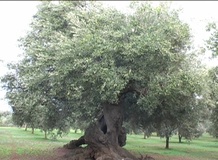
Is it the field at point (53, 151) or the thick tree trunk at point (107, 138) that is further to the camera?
the field at point (53, 151)

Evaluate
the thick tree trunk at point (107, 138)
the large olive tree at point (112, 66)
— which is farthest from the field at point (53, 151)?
the large olive tree at point (112, 66)

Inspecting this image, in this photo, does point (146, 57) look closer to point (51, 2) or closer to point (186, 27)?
point (186, 27)

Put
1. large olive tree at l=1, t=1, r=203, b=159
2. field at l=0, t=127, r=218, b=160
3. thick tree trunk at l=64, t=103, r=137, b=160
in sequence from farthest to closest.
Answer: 1. field at l=0, t=127, r=218, b=160
2. thick tree trunk at l=64, t=103, r=137, b=160
3. large olive tree at l=1, t=1, r=203, b=159

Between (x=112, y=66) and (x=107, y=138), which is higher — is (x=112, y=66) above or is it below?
above

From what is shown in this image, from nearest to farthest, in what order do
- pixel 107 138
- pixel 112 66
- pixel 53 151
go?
pixel 112 66
pixel 107 138
pixel 53 151

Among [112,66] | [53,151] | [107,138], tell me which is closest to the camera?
[112,66]

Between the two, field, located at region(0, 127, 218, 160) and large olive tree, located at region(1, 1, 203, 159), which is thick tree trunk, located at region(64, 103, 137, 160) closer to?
large olive tree, located at region(1, 1, 203, 159)

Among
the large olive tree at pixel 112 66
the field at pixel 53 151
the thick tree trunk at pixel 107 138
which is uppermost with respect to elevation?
the large olive tree at pixel 112 66

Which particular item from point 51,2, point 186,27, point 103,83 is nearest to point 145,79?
point 103,83

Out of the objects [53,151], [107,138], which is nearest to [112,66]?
[107,138]

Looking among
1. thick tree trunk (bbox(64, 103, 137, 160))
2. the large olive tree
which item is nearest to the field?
thick tree trunk (bbox(64, 103, 137, 160))

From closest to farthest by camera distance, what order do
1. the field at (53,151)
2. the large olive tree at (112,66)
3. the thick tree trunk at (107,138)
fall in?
the large olive tree at (112,66)
the thick tree trunk at (107,138)
the field at (53,151)

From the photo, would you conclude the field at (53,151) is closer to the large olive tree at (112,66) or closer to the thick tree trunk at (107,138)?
the thick tree trunk at (107,138)

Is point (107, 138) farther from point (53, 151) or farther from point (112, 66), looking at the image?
point (53, 151)
